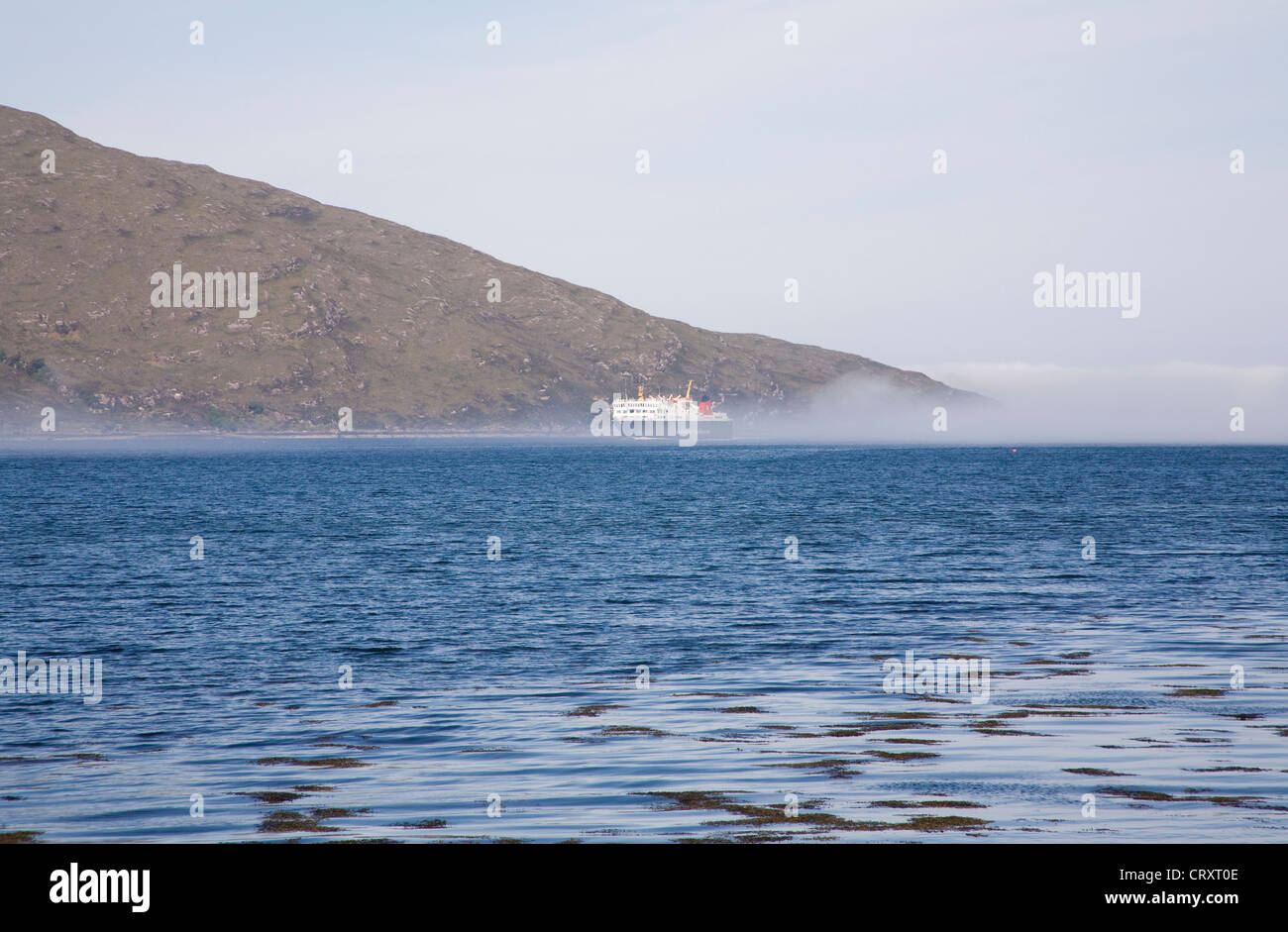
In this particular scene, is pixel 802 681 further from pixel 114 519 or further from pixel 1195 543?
pixel 114 519

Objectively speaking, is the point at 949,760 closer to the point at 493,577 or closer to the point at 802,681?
the point at 802,681

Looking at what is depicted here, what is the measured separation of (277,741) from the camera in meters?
19.1

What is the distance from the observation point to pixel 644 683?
2394 centimetres

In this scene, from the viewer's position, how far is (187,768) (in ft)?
56.6

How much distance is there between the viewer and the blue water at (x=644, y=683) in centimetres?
1451

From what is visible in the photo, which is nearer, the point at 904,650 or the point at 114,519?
the point at 904,650

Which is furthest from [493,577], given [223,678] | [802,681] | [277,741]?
[277,741]

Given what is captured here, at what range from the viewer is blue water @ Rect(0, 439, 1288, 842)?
47.6 ft

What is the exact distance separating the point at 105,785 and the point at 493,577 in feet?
94.4
